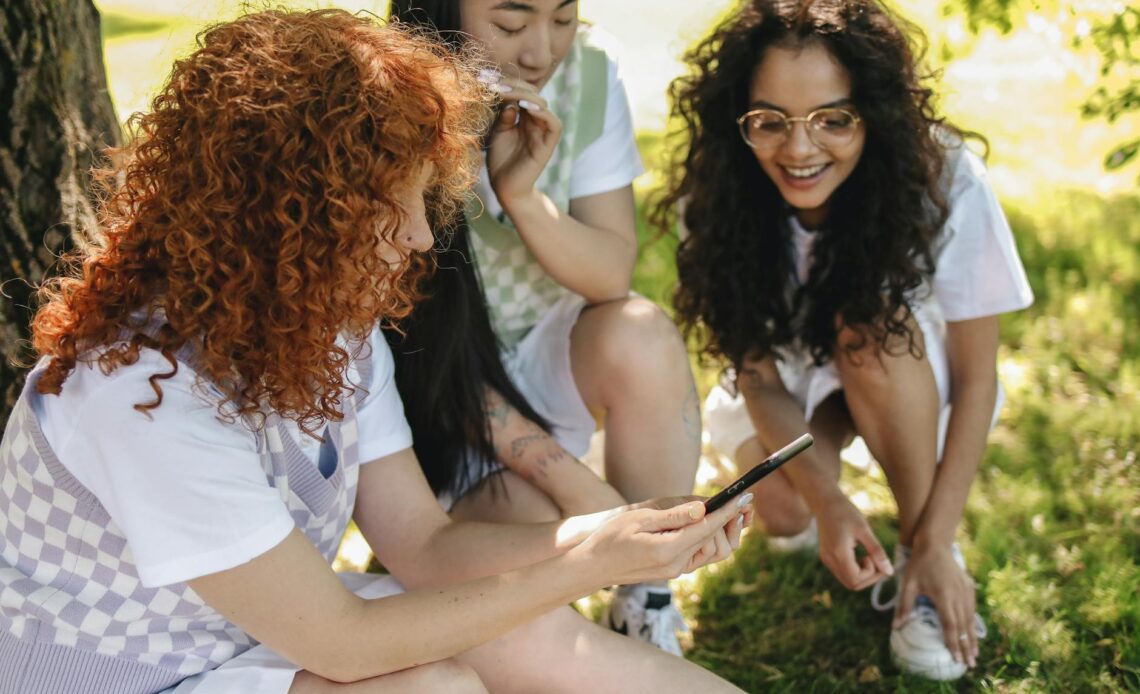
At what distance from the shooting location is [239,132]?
4.86 ft

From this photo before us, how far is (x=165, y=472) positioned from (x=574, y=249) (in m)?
1.08

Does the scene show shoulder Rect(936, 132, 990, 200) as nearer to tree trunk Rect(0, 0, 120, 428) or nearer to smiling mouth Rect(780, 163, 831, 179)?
smiling mouth Rect(780, 163, 831, 179)

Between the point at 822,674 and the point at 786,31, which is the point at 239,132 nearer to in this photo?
the point at 786,31

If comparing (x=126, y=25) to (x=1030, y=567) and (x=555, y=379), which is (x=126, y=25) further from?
Result: (x=1030, y=567)

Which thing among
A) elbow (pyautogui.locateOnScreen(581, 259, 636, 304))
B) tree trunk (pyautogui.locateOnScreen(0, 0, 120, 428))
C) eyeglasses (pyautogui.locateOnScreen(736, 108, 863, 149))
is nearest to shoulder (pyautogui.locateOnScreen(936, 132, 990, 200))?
eyeglasses (pyautogui.locateOnScreen(736, 108, 863, 149))

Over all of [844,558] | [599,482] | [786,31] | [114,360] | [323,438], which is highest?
[786,31]

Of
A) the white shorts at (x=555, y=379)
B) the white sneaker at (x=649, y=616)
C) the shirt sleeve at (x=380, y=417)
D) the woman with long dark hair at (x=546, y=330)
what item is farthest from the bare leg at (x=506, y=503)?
the shirt sleeve at (x=380, y=417)

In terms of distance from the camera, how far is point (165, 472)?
1.53m

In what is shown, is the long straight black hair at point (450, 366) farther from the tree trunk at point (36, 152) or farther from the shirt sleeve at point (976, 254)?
the shirt sleeve at point (976, 254)

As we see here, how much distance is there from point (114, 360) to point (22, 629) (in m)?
0.44

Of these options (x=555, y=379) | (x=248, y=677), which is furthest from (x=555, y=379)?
(x=248, y=677)

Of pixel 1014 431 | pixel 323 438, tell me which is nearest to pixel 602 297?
pixel 323 438

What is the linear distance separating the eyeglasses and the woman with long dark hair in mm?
287

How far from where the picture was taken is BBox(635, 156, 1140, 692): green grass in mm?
2428
